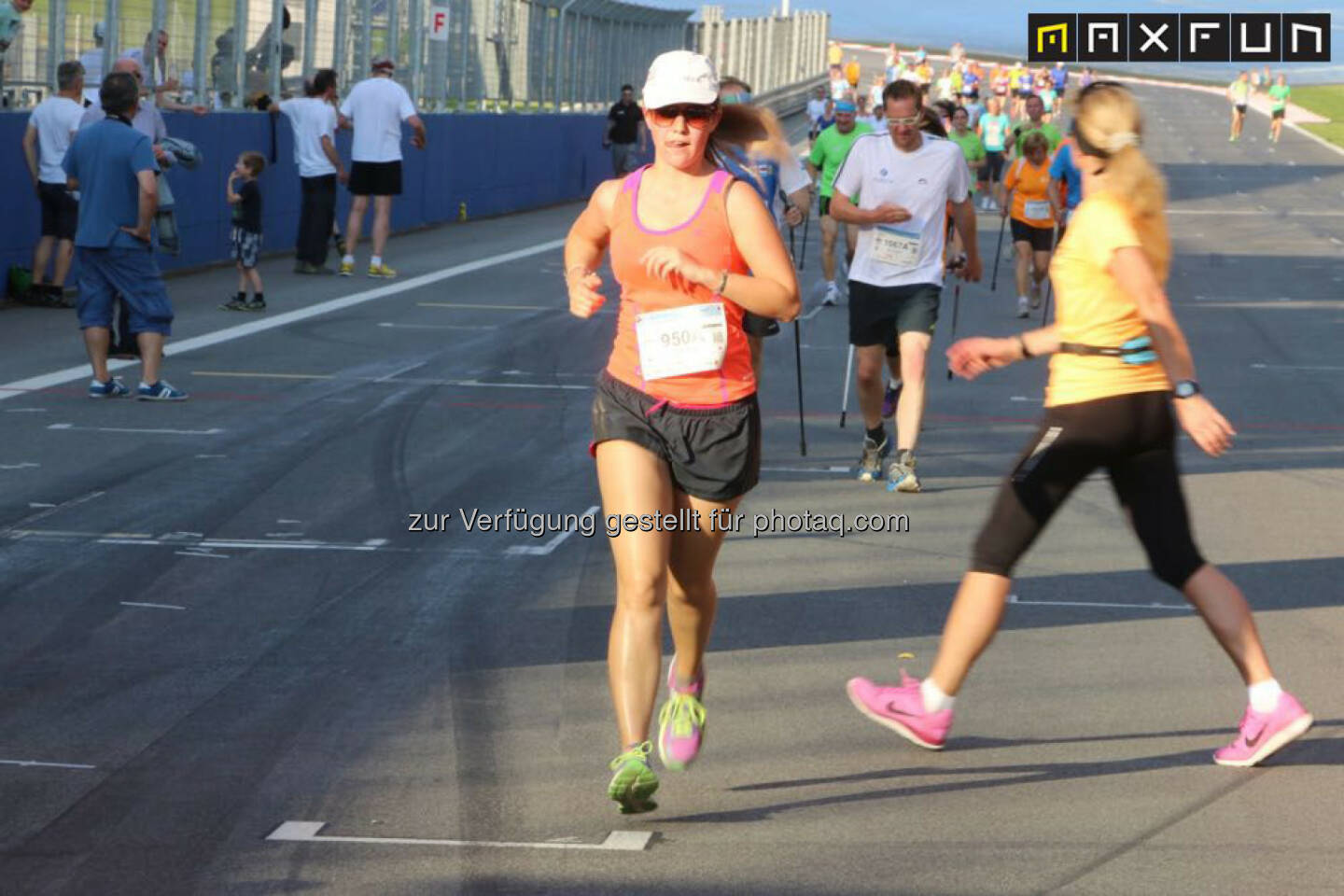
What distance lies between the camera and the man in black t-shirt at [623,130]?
37.6m

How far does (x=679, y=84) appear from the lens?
5.20 meters

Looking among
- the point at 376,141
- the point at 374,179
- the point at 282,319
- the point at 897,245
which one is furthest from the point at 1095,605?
the point at 376,141

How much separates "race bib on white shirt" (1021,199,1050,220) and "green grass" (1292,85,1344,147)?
4398 cm

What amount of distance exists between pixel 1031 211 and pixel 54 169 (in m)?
8.16

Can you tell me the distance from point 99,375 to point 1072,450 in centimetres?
801

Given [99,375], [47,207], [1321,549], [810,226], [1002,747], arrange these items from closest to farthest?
[1002,747] < [1321,549] < [99,375] < [47,207] < [810,226]

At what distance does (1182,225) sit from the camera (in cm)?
3269

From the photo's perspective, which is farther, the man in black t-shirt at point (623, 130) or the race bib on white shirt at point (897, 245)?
the man in black t-shirt at point (623, 130)

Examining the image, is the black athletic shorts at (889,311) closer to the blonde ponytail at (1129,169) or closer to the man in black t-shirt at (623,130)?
the blonde ponytail at (1129,169)

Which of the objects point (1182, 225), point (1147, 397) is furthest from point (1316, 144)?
point (1147, 397)

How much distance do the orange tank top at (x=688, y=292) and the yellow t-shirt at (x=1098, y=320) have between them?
876 millimetres

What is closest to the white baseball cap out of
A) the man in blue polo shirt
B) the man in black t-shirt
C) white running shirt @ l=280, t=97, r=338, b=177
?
the man in blue polo shirt

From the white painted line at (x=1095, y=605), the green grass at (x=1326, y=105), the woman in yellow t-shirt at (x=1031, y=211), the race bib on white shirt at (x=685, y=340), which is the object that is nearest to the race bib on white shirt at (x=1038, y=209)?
the woman in yellow t-shirt at (x=1031, y=211)

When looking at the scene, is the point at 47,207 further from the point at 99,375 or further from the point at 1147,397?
the point at 1147,397
